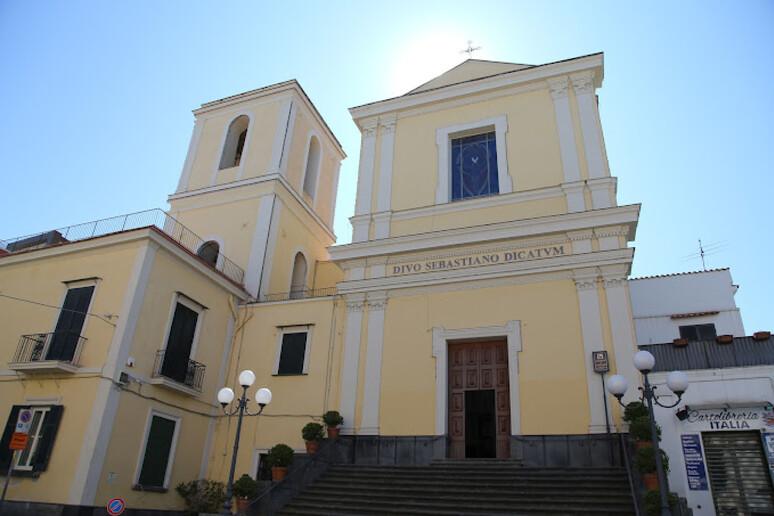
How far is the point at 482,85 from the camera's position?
57.9 ft

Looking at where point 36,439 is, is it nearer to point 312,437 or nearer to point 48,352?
point 48,352

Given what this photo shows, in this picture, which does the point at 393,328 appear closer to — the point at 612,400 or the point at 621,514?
the point at 612,400

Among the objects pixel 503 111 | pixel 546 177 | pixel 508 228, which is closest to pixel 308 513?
pixel 508 228

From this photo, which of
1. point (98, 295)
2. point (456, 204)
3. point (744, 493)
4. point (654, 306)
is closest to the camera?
point (744, 493)

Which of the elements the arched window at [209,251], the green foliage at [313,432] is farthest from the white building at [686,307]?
the arched window at [209,251]

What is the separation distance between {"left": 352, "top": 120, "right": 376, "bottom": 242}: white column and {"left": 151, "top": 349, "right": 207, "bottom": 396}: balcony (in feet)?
18.2

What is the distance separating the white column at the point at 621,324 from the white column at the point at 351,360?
6151 mm

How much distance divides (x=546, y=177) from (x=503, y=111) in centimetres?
273

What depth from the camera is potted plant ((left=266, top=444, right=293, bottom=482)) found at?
1234 centimetres

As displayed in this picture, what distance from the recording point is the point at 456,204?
16203 mm

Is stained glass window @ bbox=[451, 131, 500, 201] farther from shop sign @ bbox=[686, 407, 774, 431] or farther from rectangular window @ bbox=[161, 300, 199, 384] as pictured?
rectangular window @ bbox=[161, 300, 199, 384]

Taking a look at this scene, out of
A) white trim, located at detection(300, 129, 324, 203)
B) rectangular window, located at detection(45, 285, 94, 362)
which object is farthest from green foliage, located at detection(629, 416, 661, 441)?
white trim, located at detection(300, 129, 324, 203)

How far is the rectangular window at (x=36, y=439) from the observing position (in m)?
12.4

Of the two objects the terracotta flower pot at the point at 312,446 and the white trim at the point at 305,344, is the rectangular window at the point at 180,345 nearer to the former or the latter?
the white trim at the point at 305,344
